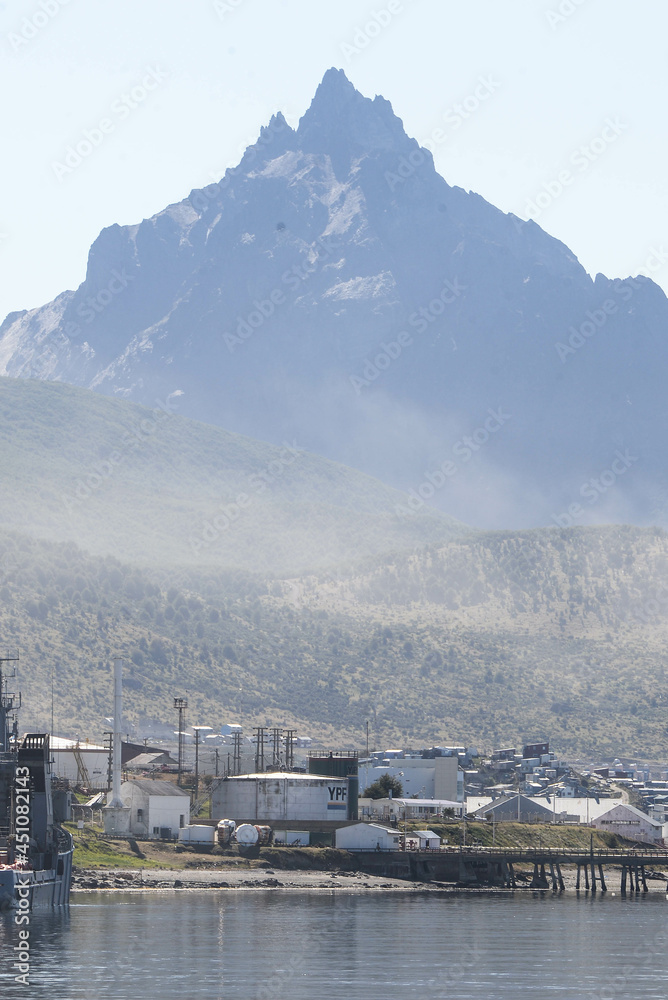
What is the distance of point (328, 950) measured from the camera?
3019 inches

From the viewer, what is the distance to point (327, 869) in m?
116

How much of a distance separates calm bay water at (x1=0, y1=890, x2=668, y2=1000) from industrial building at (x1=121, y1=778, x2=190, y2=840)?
62.5ft

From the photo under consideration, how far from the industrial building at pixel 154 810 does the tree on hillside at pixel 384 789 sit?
28.8 m

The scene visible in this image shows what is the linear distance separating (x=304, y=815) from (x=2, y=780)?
136 feet

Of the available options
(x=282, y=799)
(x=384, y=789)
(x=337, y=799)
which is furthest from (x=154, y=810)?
(x=384, y=789)

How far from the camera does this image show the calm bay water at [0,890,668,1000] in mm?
65812

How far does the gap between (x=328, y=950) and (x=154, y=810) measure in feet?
151

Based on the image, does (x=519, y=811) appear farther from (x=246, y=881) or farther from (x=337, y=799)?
(x=246, y=881)

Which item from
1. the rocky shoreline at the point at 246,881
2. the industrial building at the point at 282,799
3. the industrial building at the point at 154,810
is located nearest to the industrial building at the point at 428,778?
the industrial building at the point at 282,799

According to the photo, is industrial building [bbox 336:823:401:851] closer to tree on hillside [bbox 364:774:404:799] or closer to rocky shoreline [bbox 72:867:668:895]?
rocky shoreline [bbox 72:867:668:895]

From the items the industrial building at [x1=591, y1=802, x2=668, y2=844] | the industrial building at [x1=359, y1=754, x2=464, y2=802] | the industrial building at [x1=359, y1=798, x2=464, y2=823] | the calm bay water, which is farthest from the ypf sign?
the industrial building at [x1=359, y1=754, x2=464, y2=802]

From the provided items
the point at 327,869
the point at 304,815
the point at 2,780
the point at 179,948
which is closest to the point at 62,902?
the point at 2,780

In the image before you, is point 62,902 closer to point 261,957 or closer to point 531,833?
point 261,957

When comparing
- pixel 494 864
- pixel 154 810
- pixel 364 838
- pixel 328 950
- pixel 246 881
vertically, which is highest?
pixel 154 810
